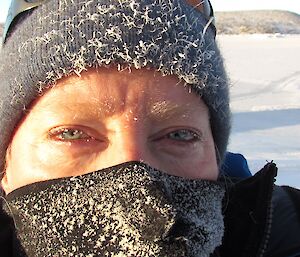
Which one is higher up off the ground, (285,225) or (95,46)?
(95,46)

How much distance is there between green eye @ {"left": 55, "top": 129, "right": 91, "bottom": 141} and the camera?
4.28 feet

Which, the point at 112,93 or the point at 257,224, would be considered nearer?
the point at 112,93

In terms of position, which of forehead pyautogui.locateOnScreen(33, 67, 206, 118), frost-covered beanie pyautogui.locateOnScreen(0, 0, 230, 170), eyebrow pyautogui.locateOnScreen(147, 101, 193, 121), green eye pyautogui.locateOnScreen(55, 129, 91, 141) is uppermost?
frost-covered beanie pyautogui.locateOnScreen(0, 0, 230, 170)

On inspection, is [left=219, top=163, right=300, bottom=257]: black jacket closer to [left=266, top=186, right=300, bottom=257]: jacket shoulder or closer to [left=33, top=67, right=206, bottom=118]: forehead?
[left=266, top=186, right=300, bottom=257]: jacket shoulder

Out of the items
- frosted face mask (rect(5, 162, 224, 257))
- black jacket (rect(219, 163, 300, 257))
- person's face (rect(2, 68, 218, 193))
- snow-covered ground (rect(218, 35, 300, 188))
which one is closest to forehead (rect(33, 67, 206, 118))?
person's face (rect(2, 68, 218, 193))

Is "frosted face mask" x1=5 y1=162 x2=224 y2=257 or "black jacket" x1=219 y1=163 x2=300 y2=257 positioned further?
"black jacket" x1=219 y1=163 x2=300 y2=257

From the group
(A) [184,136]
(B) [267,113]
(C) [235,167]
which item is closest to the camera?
(A) [184,136]

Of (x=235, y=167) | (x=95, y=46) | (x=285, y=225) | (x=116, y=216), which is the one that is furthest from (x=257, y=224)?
(x=95, y=46)

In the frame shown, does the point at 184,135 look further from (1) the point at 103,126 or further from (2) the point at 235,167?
(2) the point at 235,167

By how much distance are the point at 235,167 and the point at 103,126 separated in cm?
83

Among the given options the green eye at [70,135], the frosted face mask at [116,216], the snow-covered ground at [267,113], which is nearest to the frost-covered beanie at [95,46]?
the green eye at [70,135]

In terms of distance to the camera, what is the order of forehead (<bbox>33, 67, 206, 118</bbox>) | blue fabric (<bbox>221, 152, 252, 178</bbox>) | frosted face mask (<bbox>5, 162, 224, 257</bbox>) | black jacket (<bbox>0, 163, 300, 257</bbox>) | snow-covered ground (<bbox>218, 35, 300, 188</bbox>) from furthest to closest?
snow-covered ground (<bbox>218, 35, 300, 188</bbox>), blue fabric (<bbox>221, 152, 252, 178</bbox>), black jacket (<bbox>0, 163, 300, 257</bbox>), forehead (<bbox>33, 67, 206, 118</bbox>), frosted face mask (<bbox>5, 162, 224, 257</bbox>)

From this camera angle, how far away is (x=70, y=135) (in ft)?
4.30

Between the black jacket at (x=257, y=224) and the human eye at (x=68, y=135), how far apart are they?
56 cm
